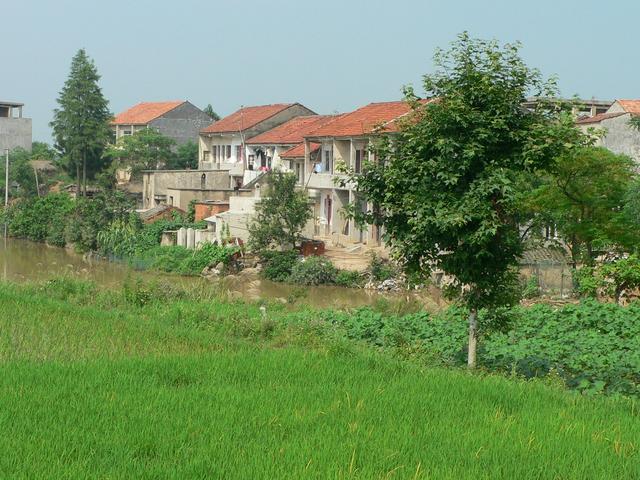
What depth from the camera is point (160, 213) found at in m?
40.8

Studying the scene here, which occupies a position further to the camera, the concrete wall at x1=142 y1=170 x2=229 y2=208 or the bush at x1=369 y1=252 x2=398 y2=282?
the concrete wall at x1=142 y1=170 x2=229 y2=208

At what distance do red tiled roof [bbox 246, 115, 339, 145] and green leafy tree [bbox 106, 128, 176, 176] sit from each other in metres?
8.48

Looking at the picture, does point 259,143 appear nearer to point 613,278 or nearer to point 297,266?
point 297,266

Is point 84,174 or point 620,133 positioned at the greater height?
point 620,133

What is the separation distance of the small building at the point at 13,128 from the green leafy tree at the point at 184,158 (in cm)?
1209

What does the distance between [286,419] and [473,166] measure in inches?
197

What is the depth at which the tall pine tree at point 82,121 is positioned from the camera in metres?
49.4

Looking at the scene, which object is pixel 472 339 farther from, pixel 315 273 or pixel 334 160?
pixel 334 160

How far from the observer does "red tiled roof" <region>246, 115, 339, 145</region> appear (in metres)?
42.9

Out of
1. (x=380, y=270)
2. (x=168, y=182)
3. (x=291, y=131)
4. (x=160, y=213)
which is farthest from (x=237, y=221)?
(x=168, y=182)

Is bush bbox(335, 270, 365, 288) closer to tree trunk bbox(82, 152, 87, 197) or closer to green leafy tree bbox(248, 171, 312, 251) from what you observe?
green leafy tree bbox(248, 171, 312, 251)

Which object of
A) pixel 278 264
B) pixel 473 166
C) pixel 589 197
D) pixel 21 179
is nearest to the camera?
pixel 473 166

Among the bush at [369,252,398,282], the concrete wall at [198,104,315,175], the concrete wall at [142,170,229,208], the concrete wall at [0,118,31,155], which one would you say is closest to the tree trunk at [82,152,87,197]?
the concrete wall at [142,170,229,208]

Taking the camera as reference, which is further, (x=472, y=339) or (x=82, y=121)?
(x=82, y=121)
